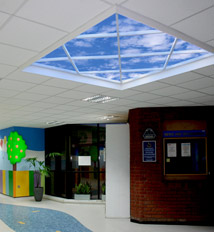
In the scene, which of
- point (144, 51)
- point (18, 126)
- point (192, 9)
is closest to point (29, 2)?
point (192, 9)

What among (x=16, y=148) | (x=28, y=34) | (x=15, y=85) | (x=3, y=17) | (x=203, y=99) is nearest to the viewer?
(x=3, y=17)

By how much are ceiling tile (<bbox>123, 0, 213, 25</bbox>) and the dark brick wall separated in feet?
16.0

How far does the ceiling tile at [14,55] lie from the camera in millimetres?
3559

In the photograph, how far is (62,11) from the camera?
8.71 ft

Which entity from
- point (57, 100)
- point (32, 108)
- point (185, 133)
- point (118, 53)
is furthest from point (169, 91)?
point (32, 108)

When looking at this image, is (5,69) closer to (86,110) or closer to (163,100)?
(163,100)

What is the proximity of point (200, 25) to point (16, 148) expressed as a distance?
10337mm

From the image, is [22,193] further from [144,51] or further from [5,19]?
[5,19]

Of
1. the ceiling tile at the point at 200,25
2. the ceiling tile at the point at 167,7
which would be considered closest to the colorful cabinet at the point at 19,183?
the ceiling tile at the point at 200,25

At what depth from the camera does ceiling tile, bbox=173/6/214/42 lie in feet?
9.06

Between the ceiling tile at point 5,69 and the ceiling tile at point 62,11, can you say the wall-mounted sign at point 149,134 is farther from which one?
the ceiling tile at point 62,11

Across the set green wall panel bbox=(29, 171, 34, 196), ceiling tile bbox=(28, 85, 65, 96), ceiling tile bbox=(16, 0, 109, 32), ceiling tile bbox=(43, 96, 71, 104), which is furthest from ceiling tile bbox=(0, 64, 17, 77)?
green wall panel bbox=(29, 171, 34, 196)

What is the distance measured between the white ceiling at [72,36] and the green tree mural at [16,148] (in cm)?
541

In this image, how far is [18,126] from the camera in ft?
39.9
